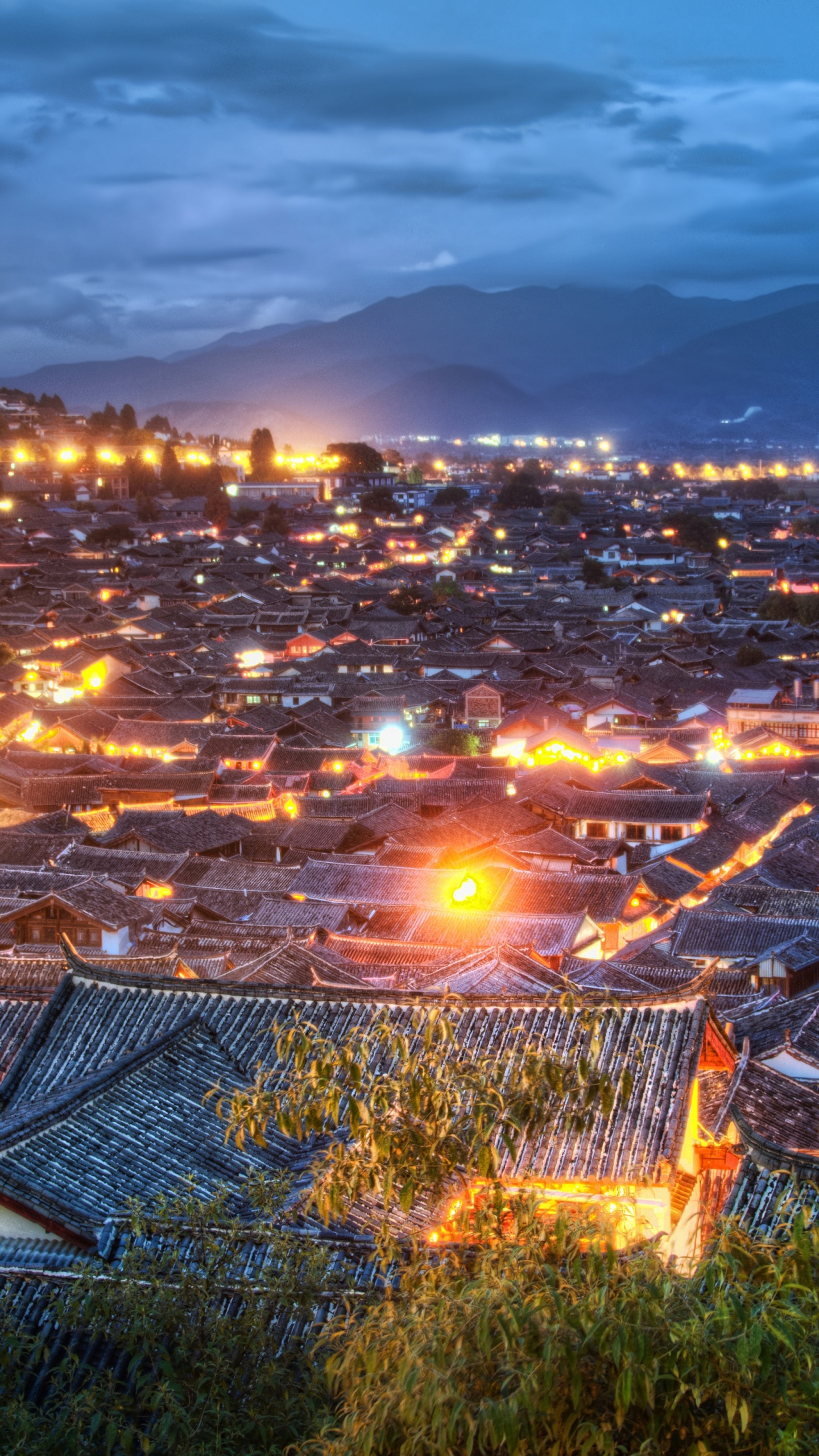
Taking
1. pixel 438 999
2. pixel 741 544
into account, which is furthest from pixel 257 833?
pixel 741 544

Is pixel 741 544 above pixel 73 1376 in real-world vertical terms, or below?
above

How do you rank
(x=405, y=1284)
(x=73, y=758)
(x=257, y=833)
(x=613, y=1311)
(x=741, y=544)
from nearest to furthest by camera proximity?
(x=613, y=1311) → (x=405, y=1284) → (x=257, y=833) → (x=73, y=758) → (x=741, y=544)

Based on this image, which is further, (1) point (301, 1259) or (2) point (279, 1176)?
(2) point (279, 1176)

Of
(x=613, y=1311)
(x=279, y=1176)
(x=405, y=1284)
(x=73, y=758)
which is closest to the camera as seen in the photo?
(x=613, y=1311)

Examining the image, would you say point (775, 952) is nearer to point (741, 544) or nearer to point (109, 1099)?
point (109, 1099)

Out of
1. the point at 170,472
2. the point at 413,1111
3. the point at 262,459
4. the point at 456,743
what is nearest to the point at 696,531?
the point at 170,472

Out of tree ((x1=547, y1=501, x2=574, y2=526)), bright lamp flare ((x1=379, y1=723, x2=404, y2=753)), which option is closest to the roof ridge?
bright lamp flare ((x1=379, y1=723, x2=404, y2=753))

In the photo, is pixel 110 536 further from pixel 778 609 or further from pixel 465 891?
pixel 465 891

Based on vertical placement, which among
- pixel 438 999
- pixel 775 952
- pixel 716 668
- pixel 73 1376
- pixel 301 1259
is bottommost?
pixel 73 1376
